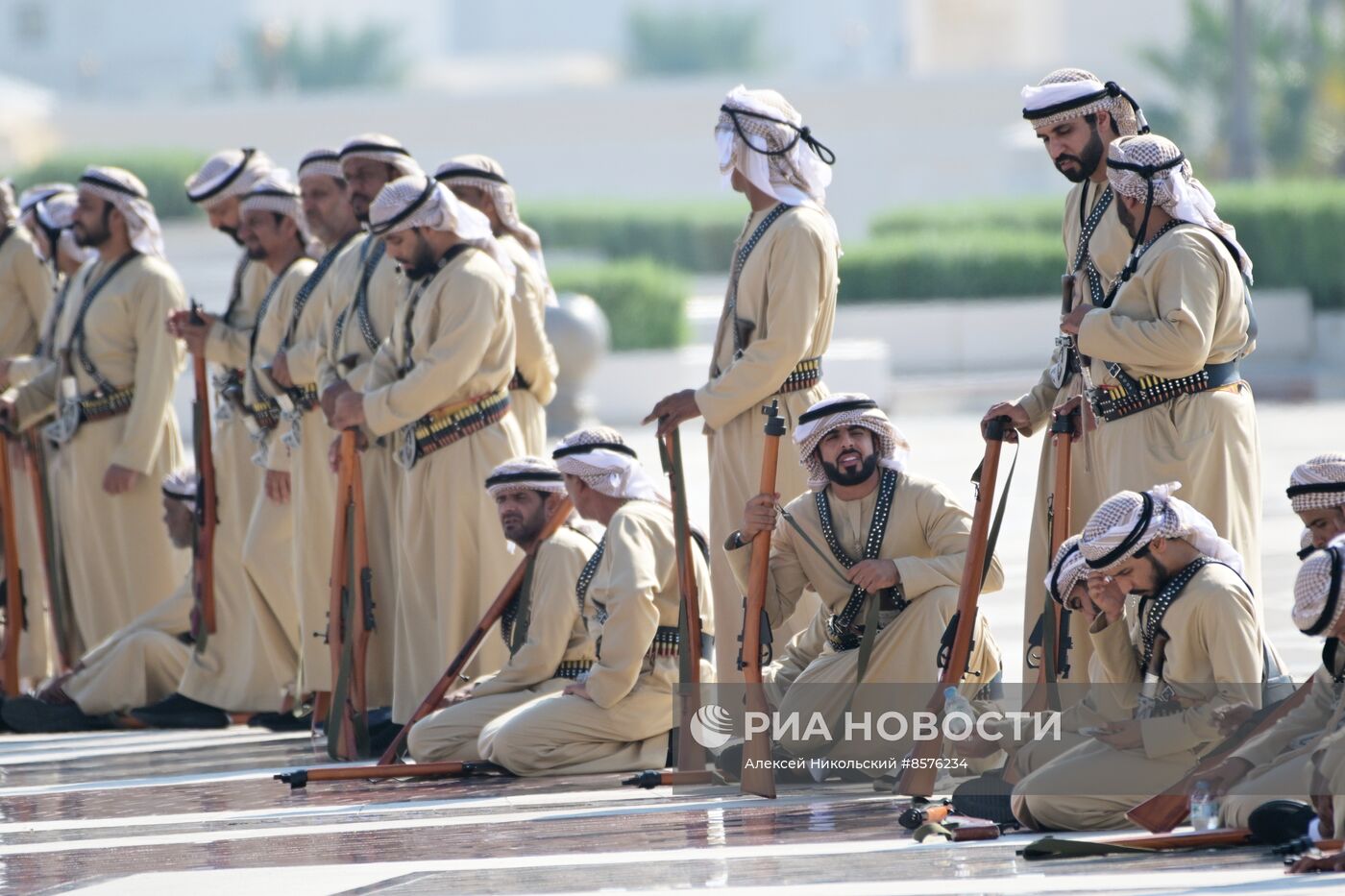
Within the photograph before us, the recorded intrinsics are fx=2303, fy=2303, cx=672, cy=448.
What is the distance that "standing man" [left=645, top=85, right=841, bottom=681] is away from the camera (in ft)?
22.9

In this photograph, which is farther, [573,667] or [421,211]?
[421,211]

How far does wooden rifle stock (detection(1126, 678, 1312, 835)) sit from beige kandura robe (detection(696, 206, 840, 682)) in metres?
1.86

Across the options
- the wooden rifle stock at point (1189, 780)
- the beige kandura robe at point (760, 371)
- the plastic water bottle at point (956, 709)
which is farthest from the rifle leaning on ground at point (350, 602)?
the wooden rifle stock at point (1189, 780)

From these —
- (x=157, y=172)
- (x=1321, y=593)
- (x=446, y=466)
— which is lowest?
(x=1321, y=593)

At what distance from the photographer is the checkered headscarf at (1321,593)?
5164mm

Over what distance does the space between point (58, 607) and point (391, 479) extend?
7.42ft

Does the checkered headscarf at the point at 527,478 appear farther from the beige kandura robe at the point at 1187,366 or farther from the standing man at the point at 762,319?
the beige kandura robe at the point at 1187,366

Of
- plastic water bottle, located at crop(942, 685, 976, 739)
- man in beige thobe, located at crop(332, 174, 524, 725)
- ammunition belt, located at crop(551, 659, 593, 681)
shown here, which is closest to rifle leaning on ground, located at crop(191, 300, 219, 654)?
man in beige thobe, located at crop(332, 174, 524, 725)

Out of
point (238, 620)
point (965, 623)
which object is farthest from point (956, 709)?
point (238, 620)

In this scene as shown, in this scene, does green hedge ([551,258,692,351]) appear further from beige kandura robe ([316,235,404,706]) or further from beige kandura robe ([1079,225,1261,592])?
beige kandura robe ([1079,225,1261,592])

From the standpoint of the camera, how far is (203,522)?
8.80 metres

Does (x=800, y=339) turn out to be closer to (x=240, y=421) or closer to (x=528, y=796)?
(x=528, y=796)

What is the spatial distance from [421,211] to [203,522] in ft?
6.01

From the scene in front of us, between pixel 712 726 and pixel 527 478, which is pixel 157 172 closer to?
pixel 527 478
